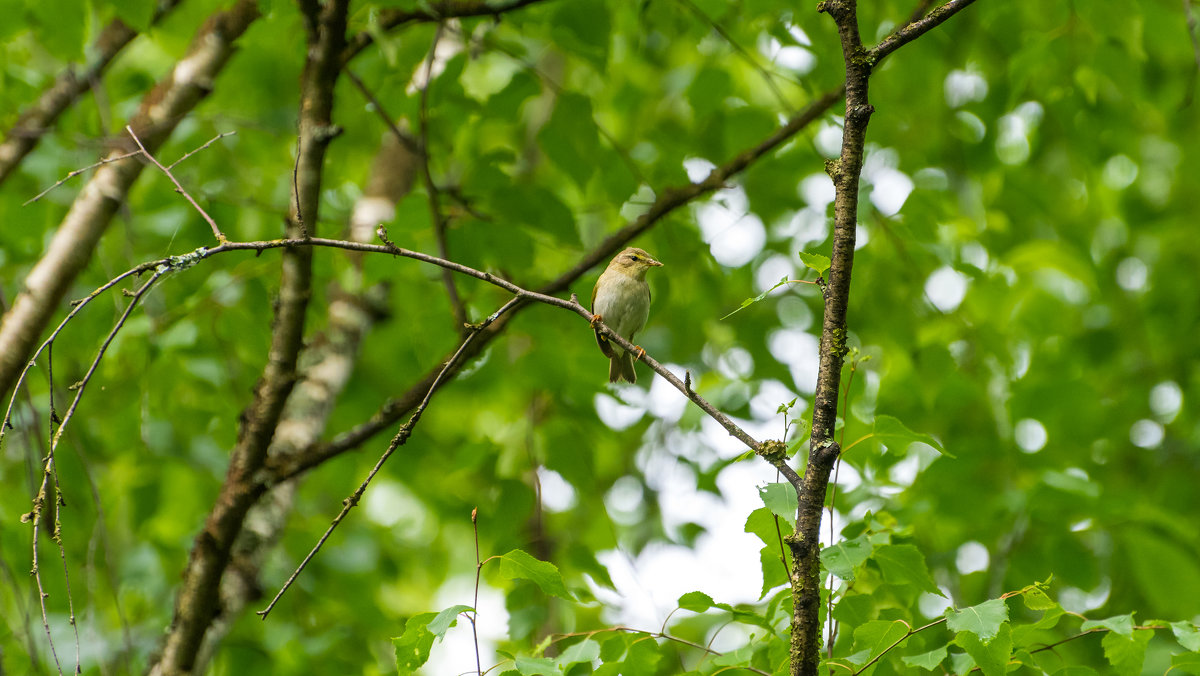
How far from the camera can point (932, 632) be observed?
2.90m

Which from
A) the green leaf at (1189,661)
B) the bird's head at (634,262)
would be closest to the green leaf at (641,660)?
the green leaf at (1189,661)

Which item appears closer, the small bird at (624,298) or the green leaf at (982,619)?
the green leaf at (982,619)

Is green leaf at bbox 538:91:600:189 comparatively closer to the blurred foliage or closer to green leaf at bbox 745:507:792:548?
the blurred foliage

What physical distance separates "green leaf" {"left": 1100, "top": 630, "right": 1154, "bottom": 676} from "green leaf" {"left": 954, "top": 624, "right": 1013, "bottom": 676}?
1.50 feet

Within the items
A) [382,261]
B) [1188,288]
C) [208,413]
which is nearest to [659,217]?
[382,261]

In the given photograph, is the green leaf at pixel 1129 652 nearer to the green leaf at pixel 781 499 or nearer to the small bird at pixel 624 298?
the green leaf at pixel 781 499

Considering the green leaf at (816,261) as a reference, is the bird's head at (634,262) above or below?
above

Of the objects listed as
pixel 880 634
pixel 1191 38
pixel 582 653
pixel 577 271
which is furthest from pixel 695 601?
pixel 1191 38

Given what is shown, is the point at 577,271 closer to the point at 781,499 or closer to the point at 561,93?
the point at 561,93

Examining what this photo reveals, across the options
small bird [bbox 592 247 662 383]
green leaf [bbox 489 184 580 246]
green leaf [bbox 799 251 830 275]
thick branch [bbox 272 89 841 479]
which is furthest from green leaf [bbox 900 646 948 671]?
small bird [bbox 592 247 662 383]

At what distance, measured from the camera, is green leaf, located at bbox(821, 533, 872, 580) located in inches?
81.4

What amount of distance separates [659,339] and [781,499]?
403cm

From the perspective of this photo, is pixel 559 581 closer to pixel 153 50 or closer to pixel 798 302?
pixel 798 302

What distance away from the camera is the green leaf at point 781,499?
5.92 ft
